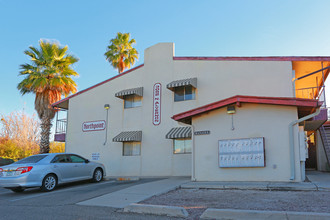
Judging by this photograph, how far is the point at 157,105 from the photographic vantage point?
1675 cm

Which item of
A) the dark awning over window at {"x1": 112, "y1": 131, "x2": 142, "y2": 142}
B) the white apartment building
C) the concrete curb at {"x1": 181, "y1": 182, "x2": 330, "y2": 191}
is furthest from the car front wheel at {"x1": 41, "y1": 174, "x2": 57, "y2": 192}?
the dark awning over window at {"x1": 112, "y1": 131, "x2": 142, "y2": 142}

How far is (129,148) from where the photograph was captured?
1744 centimetres

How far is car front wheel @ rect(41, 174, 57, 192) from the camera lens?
10500 millimetres

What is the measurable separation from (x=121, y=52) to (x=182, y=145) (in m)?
16.9

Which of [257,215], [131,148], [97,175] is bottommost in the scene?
[257,215]

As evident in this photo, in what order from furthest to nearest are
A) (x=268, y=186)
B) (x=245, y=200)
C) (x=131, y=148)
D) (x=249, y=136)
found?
(x=131, y=148) → (x=249, y=136) → (x=268, y=186) → (x=245, y=200)

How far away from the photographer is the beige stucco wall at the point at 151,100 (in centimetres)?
1417

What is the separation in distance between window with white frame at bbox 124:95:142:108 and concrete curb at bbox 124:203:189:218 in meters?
11.1

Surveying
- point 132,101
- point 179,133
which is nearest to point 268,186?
point 179,133

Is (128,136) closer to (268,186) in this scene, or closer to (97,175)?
(97,175)

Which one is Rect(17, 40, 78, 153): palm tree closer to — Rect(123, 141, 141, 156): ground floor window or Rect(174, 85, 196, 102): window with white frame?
Rect(123, 141, 141, 156): ground floor window

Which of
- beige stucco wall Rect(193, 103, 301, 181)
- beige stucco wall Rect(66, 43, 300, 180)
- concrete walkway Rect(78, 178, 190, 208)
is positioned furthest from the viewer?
beige stucco wall Rect(66, 43, 300, 180)

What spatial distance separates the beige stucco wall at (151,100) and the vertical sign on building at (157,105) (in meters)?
0.24

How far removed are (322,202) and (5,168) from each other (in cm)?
979
